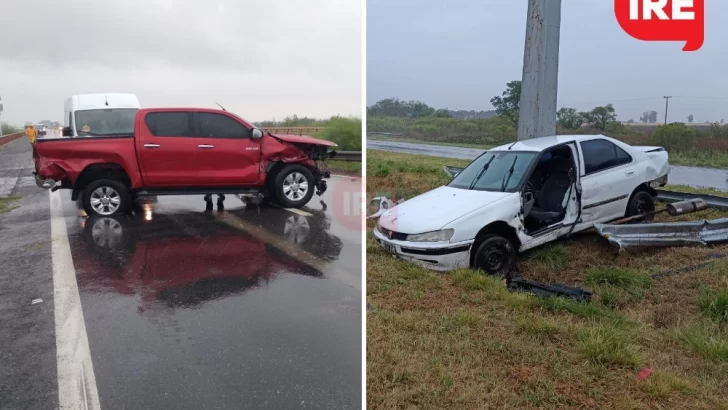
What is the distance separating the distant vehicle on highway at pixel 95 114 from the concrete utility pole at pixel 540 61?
18.6ft

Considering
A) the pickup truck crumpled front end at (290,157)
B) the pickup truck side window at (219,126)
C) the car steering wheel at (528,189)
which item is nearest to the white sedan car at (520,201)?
the car steering wheel at (528,189)

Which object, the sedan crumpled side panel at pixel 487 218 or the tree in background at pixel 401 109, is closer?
the tree in background at pixel 401 109

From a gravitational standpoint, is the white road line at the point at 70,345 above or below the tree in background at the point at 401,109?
below

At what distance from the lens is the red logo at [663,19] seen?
1.70 m

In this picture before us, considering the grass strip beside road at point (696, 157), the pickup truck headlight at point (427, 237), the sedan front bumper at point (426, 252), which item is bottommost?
the sedan front bumper at point (426, 252)

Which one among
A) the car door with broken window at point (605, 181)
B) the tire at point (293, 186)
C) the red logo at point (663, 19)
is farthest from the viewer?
the tire at point (293, 186)

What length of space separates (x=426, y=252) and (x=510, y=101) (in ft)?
2.79

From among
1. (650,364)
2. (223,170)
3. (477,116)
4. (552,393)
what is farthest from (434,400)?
(223,170)

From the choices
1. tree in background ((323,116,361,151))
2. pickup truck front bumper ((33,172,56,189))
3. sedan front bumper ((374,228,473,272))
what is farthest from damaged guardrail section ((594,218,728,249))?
pickup truck front bumper ((33,172,56,189))

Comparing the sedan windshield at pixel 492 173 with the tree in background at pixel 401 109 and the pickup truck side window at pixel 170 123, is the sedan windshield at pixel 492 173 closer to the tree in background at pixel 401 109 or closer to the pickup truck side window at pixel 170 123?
the tree in background at pixel 401 109

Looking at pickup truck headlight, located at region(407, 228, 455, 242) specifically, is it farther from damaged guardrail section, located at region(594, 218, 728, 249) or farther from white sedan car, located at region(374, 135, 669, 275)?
damaged guardrail section, located at region(594, 218, 728, 249)

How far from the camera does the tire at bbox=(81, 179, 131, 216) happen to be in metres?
4.87

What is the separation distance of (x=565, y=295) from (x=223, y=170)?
3.57 m

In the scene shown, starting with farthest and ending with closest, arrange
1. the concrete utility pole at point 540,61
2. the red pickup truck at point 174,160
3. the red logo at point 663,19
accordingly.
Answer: the red pickup truck at point 174,160
the concrete utility pole at point 540,61
the red logo at point 663,19
